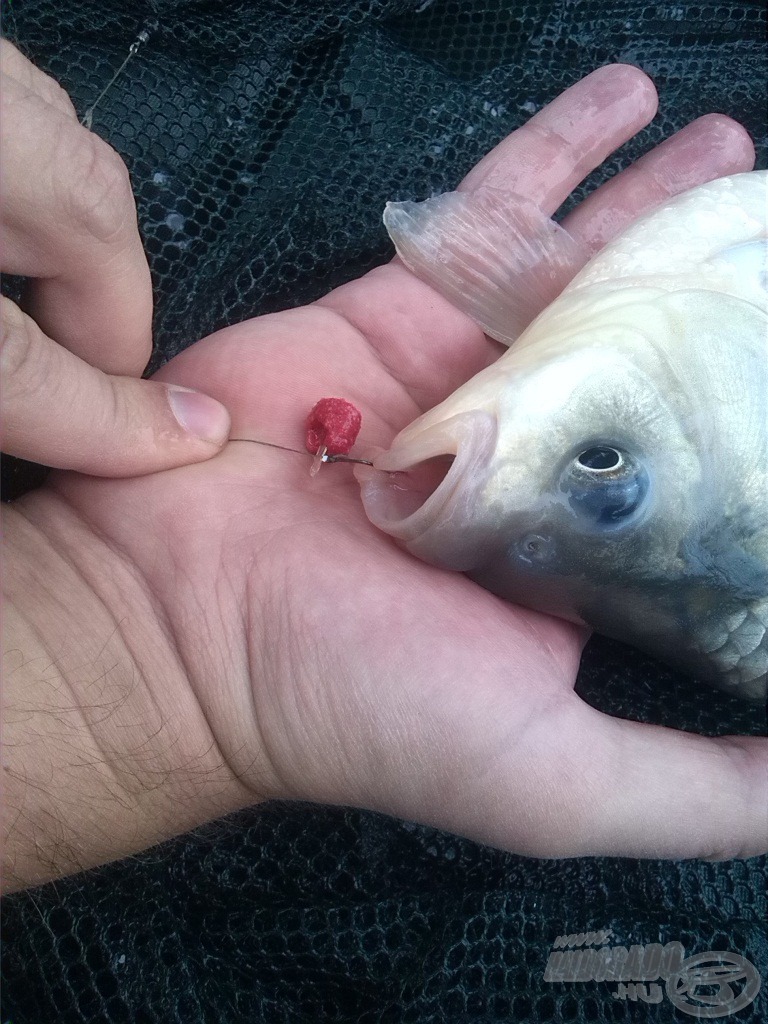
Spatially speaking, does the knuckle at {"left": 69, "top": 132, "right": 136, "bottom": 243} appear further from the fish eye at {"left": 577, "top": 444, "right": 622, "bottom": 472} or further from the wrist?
the fish eye at {"left": 577, "top": 444, "right": 622, "bottom": 472}

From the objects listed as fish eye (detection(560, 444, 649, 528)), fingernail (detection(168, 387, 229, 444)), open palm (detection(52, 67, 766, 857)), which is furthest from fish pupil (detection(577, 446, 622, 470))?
fingernail (detection(168, 387, 229, 444))

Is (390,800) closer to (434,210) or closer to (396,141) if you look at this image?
(434,210)

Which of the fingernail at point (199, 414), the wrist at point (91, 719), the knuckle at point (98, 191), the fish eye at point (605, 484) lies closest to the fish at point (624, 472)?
the fish eye at point (605, 484)

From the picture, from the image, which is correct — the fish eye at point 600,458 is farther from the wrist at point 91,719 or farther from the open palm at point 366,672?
the wrist at point 91,719

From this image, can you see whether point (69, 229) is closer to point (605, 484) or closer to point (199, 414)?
point (199, 414)

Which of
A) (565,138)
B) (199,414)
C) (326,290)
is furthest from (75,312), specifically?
(565,138)
